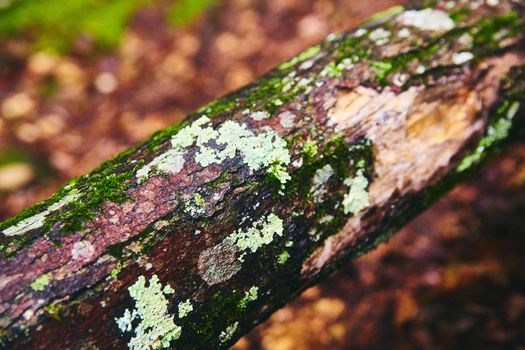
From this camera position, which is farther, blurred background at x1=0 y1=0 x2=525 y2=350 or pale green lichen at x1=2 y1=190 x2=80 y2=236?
blurred background at x1=0 y1=0 x2=525 y2=350

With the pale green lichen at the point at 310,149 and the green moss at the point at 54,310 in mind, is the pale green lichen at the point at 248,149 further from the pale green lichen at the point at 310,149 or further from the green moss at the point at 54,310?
the green moss at the point at 54,310

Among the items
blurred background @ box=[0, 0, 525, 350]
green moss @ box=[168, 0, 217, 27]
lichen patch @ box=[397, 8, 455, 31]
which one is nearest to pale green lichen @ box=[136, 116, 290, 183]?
lichen patch @ box=[397, 8, 455, 31]

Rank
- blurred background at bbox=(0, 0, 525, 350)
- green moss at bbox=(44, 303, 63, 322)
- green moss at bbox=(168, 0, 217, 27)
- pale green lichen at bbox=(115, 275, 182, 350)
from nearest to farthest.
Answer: green moss at bbox=(44, 303, 63, 322), pale green lichen at bbox=(115, 275, 182, 350), blurred background at bbox=(0, 0, 525, 350), green moss at bbox=(168, 0, 217, 27)

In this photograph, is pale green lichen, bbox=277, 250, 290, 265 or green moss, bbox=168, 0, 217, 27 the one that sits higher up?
green moss, bbox=168, 0, 217, 27

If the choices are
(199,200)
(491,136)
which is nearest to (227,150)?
(199,200)

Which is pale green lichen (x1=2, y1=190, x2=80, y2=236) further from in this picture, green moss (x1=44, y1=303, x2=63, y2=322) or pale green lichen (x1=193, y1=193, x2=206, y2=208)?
pale green lichen (x1=193, y1=193, x2=206, y2=208)

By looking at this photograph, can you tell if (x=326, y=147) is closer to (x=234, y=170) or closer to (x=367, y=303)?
(x=234, y=170)

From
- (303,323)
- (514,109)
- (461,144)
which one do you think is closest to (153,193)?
(461,144)

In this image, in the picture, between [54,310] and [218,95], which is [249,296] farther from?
[218,95]
